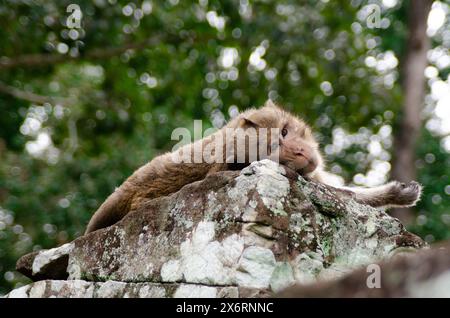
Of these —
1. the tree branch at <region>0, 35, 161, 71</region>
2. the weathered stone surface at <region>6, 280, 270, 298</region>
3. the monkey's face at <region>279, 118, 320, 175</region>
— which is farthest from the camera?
the tree branch at <region>0, 35, 161, 71</region>

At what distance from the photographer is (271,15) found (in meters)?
10.9

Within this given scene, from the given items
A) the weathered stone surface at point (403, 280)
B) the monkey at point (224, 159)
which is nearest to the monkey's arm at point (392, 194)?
the monkey at point (224, 159)

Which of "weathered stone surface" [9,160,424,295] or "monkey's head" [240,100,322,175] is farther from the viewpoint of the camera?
"monkey's head" [240,100,322,175]

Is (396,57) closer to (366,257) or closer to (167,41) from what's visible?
(167,41)

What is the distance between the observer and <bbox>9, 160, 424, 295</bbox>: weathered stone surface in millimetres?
3160

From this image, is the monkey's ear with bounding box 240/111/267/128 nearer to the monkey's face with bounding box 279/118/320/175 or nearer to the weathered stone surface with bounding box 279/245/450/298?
the monkey's face with bounding box 279/118/320/175

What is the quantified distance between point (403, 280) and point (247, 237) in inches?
48.5

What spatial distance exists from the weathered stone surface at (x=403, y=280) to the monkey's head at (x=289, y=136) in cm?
192

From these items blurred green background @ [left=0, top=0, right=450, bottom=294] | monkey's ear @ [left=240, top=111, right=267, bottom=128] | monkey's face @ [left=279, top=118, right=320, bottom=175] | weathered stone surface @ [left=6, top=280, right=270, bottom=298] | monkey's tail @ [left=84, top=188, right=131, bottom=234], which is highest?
blurred green background @ [left=0, top=0, right=450, bottom=294]

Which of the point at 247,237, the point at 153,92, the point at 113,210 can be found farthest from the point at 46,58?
the point at 247,237

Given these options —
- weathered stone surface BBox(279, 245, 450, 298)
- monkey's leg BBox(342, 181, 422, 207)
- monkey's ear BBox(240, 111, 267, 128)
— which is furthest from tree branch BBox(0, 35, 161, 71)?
weathered stone surface BBox(279, 245, 450, 298)

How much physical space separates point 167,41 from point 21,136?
2.86m

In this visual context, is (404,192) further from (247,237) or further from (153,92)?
(153,92)

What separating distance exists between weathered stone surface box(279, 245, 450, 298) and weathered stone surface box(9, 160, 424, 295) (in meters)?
0.93
